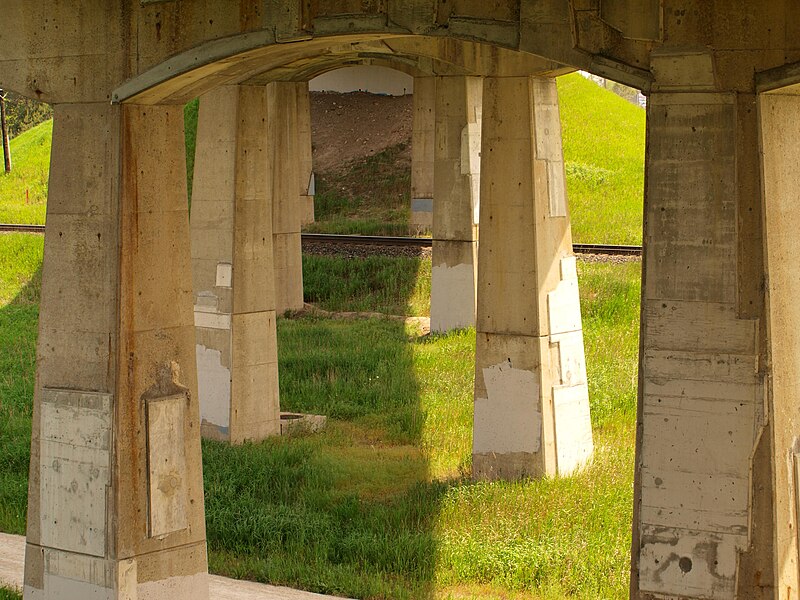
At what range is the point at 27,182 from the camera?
146ft

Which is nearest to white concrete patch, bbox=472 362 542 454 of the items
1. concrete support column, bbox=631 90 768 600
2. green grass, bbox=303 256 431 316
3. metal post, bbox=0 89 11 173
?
concrete support column, bbox=631 90 768 600

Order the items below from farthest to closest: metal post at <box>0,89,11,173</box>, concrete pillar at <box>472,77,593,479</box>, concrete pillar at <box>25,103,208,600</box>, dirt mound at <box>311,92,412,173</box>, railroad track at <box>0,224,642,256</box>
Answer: metal post at <box>0,89,11,173</box>, dirt mound at <box>311,92,412,173</box>, railroad track at <box>0,224,642,256</box>, concrete pillar at <box>472,77,593,479</box>, concrete pillar at <box>25,103,208,600</box>

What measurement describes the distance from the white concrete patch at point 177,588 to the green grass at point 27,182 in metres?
28.5

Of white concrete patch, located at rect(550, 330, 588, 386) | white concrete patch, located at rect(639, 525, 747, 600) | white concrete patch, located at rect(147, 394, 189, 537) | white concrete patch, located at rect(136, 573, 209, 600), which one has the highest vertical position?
white concrete patch, located at rect(550, 330, 588, 386)

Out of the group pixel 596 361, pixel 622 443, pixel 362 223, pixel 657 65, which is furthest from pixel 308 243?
pixel 657 65

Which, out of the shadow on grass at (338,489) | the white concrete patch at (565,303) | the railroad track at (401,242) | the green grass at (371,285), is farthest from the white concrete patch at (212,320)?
the railroad track at (401,242)

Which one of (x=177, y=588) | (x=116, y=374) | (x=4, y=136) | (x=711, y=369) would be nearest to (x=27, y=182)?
(x=4, y=136)

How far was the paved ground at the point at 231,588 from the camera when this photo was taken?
12430mm

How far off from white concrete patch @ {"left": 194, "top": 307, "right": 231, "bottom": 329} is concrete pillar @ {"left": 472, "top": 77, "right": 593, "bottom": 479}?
425 cm

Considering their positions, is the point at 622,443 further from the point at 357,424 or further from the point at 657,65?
the point at 657,65

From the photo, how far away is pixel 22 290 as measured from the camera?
30.9 meters

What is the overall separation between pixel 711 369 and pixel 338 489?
8.04 metres

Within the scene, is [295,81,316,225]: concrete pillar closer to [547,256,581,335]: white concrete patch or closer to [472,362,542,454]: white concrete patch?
[547,256,581,335]: white concrete patch

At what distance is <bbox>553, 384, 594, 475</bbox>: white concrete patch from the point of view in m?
16.3
